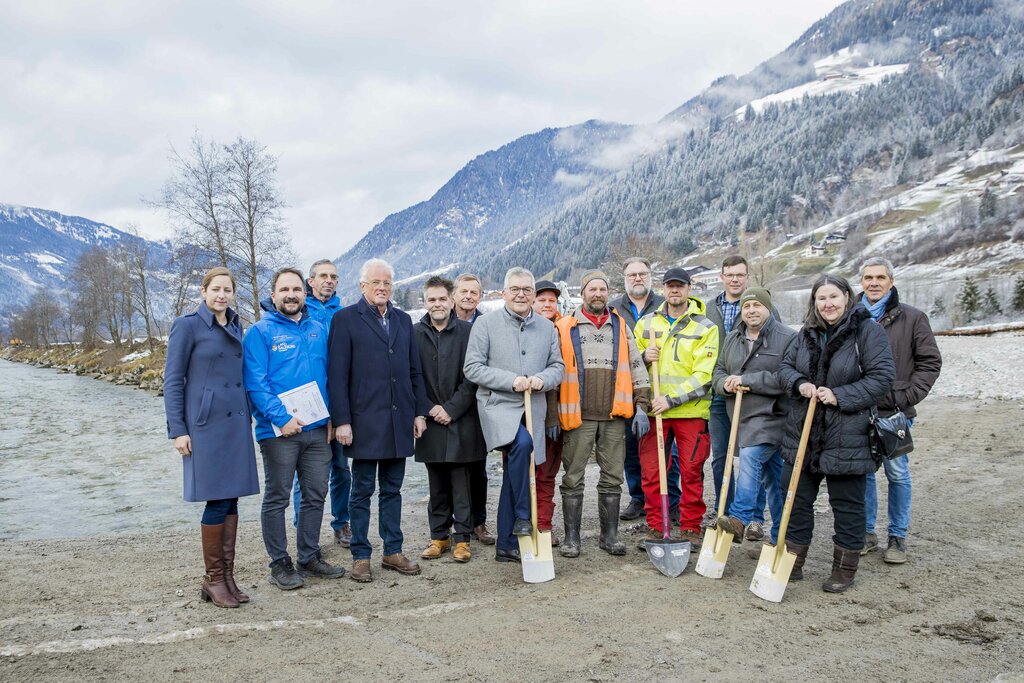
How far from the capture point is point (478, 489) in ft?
19.4

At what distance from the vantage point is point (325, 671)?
3.46m

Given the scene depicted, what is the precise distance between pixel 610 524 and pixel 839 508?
5.63ft

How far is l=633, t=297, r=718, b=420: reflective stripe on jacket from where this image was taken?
5.46 meters

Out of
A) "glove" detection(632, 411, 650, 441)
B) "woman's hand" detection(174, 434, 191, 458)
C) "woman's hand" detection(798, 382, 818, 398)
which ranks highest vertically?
"woman's hand" detection(798, 382, 818, 398)

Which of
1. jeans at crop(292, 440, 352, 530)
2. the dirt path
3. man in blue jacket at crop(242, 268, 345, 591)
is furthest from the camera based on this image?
jeans at crop(292, 440, 352, 530)

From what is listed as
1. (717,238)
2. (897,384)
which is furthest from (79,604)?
(717,238)

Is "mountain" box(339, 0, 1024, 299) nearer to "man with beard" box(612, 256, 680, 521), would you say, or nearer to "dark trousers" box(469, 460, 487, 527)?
"man with beard" box(612, 256, 680, 521)

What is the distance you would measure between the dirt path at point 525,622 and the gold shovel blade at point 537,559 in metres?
0.11

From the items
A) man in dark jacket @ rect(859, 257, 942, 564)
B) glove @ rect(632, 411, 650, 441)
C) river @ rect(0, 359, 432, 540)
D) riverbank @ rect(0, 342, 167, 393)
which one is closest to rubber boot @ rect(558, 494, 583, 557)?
glove @ rect(632, 411, 650, 441)

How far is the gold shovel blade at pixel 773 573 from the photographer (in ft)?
14.3

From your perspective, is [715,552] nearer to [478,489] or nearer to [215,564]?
[478,489]

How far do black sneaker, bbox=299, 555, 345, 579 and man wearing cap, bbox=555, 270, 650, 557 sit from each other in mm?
1750

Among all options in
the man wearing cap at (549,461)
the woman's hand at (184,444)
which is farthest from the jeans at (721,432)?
the woman's hand at (184,444)

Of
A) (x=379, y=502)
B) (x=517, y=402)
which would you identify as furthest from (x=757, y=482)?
(x=379, y=502)
